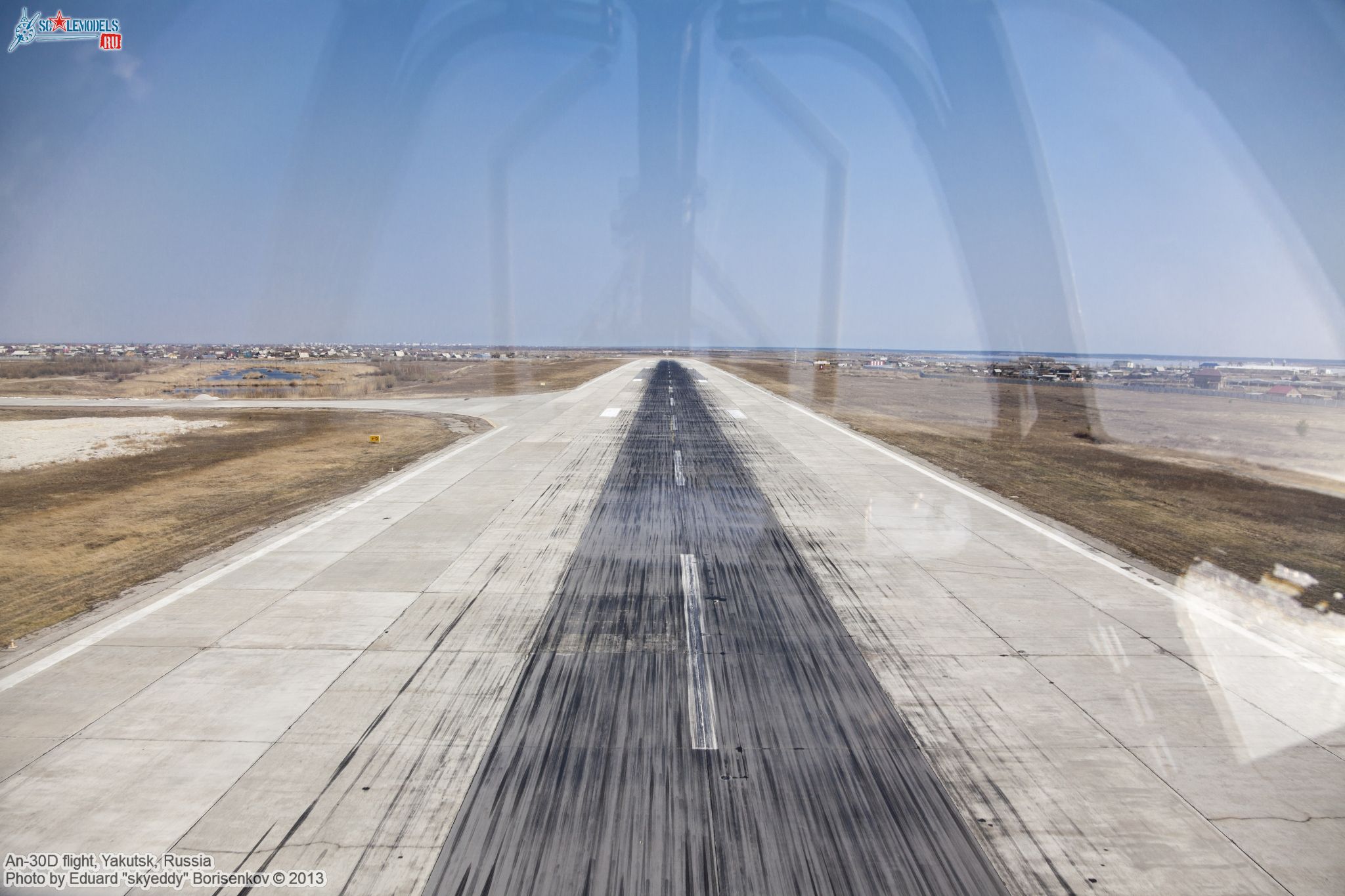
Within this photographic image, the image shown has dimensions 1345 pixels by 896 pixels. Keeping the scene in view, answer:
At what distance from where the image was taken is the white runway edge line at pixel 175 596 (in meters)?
5.72

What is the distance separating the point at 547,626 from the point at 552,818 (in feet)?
9.24

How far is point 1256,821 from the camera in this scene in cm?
407

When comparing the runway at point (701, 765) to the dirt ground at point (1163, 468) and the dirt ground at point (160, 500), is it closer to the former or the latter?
the dirt ground at point (160, 500)

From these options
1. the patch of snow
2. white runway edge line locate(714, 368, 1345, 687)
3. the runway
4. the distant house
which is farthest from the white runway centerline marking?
the distant house

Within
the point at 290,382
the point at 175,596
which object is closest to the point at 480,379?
the point at 290,382

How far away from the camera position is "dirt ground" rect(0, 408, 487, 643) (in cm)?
803

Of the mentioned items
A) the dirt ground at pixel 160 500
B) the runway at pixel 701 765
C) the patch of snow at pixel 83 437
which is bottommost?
the runway at pixel 701 765

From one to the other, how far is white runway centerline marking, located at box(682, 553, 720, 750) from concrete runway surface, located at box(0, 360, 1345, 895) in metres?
0.04

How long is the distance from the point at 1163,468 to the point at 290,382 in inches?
1812

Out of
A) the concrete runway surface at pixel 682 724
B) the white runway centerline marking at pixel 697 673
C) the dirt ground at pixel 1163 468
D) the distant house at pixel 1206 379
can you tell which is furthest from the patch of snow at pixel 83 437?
the distant house at pixel 1206 379

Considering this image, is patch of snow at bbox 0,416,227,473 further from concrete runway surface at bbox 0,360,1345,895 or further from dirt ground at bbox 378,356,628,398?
concrete runway surface at bbox 0,360,1345,895

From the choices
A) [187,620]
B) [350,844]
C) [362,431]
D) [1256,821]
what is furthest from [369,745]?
[362,431]

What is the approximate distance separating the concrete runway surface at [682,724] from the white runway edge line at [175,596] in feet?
0.16

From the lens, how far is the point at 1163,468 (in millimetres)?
17141
